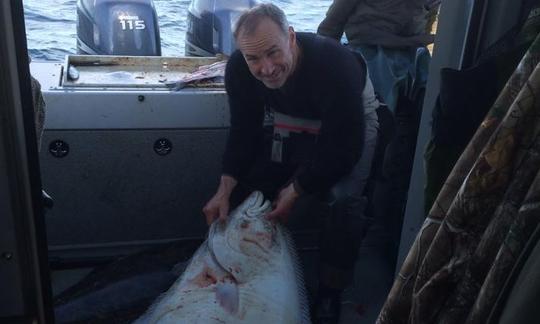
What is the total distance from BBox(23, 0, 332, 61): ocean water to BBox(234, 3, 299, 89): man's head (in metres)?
5.78

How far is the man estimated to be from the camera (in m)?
3.04

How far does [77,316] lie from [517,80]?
7.69 ft

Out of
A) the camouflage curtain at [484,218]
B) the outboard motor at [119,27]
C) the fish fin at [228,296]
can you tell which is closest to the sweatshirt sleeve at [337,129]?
the fish fin at [228,296]

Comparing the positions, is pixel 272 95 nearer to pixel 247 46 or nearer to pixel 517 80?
pixel 247 46

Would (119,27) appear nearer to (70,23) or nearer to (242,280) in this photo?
(242,280)

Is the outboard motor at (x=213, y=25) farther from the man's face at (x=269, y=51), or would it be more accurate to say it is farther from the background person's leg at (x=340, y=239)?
the background person's leg at (x=340, y=239)

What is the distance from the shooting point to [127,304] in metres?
2.98

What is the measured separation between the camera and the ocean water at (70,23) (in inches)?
372

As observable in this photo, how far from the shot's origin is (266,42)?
2.97m

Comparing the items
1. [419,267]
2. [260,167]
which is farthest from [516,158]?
[260,167]

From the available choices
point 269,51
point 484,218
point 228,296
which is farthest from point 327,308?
point 484,218

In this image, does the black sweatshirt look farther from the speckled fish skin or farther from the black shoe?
the black shoe

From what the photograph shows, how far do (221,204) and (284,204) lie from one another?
1.19ft

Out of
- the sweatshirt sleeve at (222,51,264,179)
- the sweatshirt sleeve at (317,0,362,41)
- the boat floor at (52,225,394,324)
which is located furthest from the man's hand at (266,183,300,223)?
the sweatshirt sleeve at (317,0,362,41)
